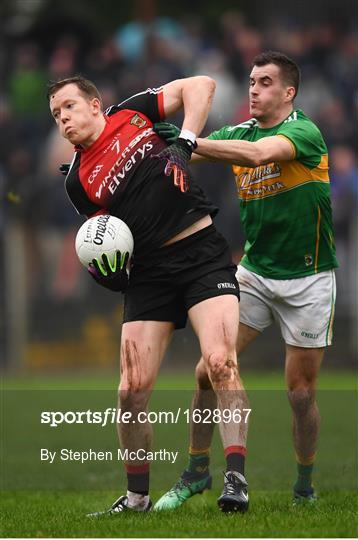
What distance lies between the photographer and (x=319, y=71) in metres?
16.8

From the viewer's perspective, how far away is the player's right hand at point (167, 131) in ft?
21.0

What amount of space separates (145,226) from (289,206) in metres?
0.92

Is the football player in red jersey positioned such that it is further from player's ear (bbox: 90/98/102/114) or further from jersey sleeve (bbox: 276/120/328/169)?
jersey sleeve (bbox: 276/120/328/169)

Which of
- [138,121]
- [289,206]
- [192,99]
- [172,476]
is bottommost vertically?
[172,476]

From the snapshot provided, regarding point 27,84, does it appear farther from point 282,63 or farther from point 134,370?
point 134,370

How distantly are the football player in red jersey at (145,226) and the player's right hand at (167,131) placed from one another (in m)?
0.05

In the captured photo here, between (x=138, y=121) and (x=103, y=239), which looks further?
(x=138, y=121)

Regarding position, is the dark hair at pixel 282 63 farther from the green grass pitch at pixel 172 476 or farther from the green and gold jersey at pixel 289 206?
the green grass pitch at pixel 172 476

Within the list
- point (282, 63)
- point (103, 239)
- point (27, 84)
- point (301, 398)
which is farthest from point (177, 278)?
point (27, 84)

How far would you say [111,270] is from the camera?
20.2 feet

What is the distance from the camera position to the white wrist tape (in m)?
6.13

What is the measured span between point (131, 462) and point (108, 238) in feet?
4.09

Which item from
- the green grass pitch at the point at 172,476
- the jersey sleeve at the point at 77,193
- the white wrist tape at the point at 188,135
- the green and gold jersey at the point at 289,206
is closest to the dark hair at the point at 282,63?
the green and gold jersey at the point at 289,206

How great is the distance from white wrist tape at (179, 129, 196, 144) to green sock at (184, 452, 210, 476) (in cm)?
190
